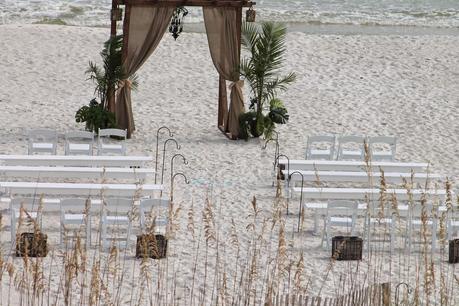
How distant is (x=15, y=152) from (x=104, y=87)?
1710mm

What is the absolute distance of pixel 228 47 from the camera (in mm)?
18812

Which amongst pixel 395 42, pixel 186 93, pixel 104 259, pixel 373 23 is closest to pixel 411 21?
pixel 373 23

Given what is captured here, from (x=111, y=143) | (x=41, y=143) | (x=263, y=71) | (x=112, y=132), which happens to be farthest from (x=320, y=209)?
(x=111, y=143)

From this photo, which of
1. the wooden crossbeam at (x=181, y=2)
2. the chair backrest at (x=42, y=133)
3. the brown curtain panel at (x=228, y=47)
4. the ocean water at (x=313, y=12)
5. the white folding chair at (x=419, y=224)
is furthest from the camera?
the ocean water at (x=313, y=12)

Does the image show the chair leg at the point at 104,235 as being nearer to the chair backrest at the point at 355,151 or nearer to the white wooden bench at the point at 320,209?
the white wooden bench at the point at 320,209

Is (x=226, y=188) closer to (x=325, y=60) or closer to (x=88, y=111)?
(x=88, y=111)

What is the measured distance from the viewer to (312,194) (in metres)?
15.2

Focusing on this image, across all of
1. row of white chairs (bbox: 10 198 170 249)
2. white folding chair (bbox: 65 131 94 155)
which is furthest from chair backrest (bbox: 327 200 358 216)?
white folding chair (bbox: 65 131 94 155)

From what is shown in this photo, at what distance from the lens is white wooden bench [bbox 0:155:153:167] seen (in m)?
16.1

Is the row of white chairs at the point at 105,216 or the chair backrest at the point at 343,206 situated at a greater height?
the chair backrest at the point at 343,206

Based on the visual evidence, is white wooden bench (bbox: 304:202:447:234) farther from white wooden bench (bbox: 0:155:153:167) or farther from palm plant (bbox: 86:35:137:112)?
palm plant (bbox: 86:35:137:112)

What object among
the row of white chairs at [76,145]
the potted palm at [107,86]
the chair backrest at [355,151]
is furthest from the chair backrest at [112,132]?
the chair backrest at [355,151]

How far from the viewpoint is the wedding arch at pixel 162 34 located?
18.3 meters

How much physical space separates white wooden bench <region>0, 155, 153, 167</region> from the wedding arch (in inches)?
91.2
